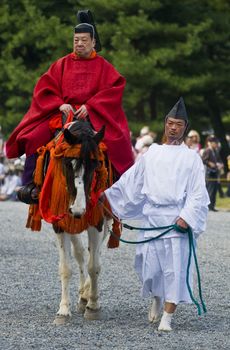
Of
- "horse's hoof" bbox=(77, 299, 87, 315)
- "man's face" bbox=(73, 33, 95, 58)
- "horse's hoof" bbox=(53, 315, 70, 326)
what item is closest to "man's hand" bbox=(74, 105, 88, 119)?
"man's face" bbox=(73, 33, 95, 58)

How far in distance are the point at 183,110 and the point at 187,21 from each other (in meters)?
26.4

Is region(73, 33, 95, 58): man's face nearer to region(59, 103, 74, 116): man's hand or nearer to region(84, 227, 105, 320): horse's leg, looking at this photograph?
region(59, 103, 74, 116): man's hand

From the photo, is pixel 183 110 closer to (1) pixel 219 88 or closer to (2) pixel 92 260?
(2) pixel 92 260

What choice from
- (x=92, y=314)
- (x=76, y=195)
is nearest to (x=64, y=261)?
(x=92, y=314)

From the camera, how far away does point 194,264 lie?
8711mm

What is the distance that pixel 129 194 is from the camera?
8.75 metres

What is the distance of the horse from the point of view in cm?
841

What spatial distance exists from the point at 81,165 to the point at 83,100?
1125mm

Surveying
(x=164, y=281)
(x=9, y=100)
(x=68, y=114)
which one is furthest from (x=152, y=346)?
(x=9, y=100)

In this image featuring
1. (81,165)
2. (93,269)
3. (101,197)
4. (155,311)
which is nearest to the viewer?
(81,165)

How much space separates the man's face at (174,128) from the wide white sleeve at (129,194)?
29cm

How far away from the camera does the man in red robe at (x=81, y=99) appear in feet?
30.8

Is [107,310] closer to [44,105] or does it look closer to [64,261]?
[64,261]

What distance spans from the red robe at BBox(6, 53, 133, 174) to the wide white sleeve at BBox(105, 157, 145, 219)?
63cm
